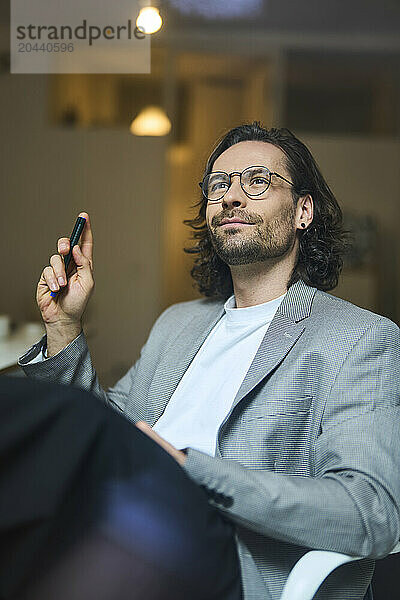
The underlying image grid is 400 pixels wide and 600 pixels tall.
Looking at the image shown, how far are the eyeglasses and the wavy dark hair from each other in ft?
0.22

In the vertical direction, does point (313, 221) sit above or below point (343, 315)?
above

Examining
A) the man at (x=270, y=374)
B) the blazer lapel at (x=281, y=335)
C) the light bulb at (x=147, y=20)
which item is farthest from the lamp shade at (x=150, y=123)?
the blazer lapel at (x=281, y=335)

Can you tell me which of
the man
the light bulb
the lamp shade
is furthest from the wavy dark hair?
the lamp shade

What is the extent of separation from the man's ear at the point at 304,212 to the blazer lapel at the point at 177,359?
26 centimetres

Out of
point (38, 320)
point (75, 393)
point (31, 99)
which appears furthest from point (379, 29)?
point (75, 393)

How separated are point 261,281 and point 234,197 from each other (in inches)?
7.4

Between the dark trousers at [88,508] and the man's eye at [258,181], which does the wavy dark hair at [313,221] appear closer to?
the man's eye at [258,181]

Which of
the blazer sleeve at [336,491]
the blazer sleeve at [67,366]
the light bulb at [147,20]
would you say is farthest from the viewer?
the light bulb at [147,20]

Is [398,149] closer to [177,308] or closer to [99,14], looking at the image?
[99,14]

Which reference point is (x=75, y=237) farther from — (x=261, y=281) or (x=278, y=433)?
(x=278, y=433)

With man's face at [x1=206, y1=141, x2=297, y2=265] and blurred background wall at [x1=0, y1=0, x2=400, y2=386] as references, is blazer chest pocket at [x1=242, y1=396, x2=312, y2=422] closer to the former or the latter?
man's face at [x1=206, y1=141, x2=297, y2=265]

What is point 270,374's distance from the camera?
1202mm

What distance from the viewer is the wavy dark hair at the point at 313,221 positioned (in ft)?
4.97

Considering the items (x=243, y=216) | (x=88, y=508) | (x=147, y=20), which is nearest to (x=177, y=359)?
(x=243, y=216)
